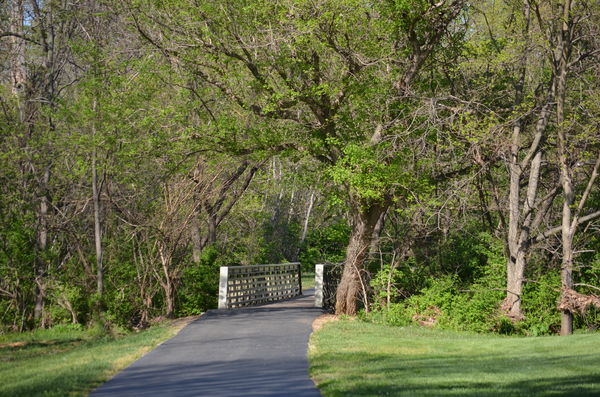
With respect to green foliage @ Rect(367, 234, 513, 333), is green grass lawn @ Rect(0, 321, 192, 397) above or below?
below

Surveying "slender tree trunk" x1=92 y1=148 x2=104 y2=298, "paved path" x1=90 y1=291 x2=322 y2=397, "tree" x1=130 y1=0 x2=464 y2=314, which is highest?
"tree" x1=130 y1=0 x2=464 y2=314

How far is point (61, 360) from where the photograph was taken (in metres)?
14.7

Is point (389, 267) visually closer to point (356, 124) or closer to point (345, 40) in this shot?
point (356, 124)

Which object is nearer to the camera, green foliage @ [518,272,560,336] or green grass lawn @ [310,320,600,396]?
green grass lawn @ [310,320,600,396]

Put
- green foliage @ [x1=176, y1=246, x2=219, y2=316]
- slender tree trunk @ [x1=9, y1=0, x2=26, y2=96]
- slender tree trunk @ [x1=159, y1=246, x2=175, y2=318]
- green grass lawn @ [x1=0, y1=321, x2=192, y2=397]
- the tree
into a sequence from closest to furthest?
green grass lawn @ [x1=0, y1=321, x2=192, y2=397] < the tree < slender tree trunk @ [x1=159, y1=246, x2=175, y2=318] < slender tree trunk @ [x1=9, y1=0, x2=26, y2=96] < green foliage @ [x1=176, y1=246, x2=219, y2=316]

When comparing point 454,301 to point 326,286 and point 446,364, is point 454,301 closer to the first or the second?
point 326,286

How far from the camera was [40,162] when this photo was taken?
24203 mm

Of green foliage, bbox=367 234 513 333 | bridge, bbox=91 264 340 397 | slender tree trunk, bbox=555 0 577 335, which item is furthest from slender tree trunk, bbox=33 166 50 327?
slender tree trunk, bbox=555 0 577 335

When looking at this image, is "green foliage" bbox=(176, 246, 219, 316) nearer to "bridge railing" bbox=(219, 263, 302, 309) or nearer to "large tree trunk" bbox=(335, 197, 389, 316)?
"bridge railing" bbox=(219, 263, 302, 309)

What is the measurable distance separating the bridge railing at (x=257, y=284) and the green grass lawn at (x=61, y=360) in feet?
14.9

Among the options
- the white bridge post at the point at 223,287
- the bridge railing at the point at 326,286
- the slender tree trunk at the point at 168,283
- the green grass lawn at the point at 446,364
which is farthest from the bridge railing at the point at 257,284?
the green grass lawn at the point at 446,364

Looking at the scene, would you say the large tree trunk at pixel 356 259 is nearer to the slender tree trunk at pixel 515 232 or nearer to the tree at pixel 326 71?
the tree at pixel 326 71

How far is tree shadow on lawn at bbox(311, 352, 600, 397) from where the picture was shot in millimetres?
9891

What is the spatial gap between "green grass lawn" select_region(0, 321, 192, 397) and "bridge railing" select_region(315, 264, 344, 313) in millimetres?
5751
